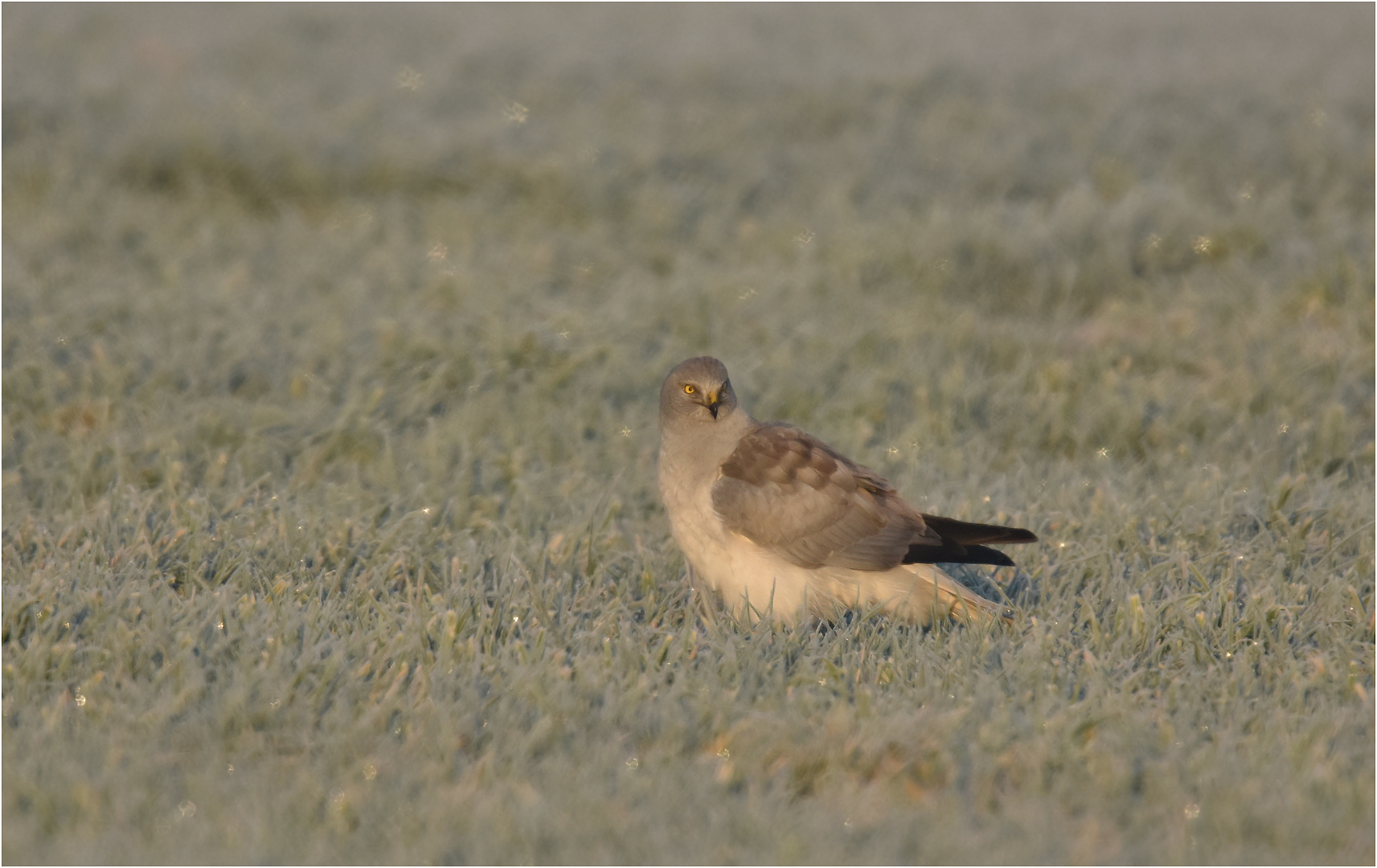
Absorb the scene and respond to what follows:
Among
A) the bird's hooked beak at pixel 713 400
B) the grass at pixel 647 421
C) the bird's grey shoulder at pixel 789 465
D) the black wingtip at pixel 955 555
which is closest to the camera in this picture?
the grass at pixel 647 421

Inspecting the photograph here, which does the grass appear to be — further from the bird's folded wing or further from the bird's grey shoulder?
the bird's grey shoulder

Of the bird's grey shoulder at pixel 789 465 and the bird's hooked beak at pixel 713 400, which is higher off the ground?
the bird's hooked beak at pixel 713 400

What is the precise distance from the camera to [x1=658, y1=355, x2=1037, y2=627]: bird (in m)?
5.07

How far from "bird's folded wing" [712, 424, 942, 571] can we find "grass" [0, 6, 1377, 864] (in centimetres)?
35

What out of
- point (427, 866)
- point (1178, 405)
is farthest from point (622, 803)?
point (1178, 405)

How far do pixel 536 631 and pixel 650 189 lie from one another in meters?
6.53

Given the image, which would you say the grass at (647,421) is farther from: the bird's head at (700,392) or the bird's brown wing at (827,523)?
the bird's head at (700,392)

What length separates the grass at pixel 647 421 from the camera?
3723 millimetres

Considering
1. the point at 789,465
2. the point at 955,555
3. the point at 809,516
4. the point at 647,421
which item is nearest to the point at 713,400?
the point at 789,465

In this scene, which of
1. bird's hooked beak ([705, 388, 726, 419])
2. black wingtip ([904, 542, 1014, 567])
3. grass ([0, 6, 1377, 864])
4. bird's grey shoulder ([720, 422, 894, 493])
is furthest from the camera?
bird's hooked beak ([705, 388, 726, 419])

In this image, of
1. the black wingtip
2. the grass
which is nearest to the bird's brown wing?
the black wingtip

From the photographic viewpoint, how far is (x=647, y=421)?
7344 millimetres

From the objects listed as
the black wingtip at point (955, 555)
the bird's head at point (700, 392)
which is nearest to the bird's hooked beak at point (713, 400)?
the bird's head at point (700, 392)

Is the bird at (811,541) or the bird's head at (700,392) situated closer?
the bird at (811,541)
